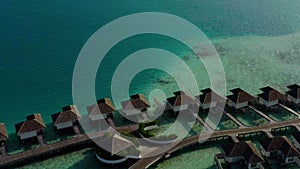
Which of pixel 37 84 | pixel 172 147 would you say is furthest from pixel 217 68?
pixel 37 84

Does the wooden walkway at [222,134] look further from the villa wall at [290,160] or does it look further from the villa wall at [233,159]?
the villa wall at [290,160]

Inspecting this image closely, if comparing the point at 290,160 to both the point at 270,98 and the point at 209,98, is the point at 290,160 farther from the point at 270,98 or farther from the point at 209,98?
the point at 209,98

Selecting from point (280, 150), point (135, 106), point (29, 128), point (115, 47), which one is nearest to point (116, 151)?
point (135, 106)

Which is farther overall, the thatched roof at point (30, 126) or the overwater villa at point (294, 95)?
the overwater villa at point (294, 95)

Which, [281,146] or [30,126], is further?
[30,126]

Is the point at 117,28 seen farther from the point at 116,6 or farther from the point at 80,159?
the point at 80,159

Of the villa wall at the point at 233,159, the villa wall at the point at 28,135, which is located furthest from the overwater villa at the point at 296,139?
the villa wall at the point at 28,135

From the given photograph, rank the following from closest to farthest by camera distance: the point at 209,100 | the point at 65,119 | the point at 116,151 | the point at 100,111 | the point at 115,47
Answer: the point at 116,151 → the point at 65,119 → the point at 100,111 → the point at 209,100 → the point at 115,47

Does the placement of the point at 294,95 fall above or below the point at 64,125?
below
